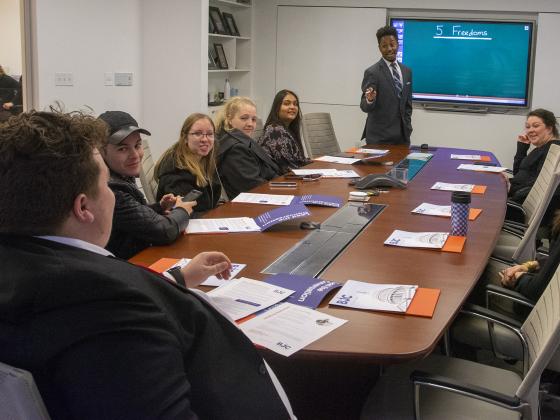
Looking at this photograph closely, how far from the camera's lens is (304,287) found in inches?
80.9

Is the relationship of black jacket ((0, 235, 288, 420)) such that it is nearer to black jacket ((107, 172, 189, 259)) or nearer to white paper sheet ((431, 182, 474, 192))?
black jacket ((107, 172, 189, 259))

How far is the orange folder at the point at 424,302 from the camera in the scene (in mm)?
1890

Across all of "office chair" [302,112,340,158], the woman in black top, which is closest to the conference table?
the woman in black top

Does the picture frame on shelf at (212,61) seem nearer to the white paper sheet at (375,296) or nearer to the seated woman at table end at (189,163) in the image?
the seated woman at table end at (189,163)

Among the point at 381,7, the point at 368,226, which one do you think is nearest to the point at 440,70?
the point at 381,7

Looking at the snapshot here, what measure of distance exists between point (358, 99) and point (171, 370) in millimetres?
6972

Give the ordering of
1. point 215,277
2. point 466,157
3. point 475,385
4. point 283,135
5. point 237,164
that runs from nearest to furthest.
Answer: point 475,385, point 215,277, point 237,164, point 283,135, point 466,157

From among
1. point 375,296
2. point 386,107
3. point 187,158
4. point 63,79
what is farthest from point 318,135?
point 375,296

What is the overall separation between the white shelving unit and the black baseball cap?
4859 millimetres

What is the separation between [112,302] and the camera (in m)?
1.03

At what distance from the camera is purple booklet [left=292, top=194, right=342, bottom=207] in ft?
10.8

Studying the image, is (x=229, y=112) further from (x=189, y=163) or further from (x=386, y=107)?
(x=386, y=107)

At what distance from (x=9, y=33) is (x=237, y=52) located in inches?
135

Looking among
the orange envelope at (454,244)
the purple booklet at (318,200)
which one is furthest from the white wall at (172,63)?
the orange envelope at (454,244)
